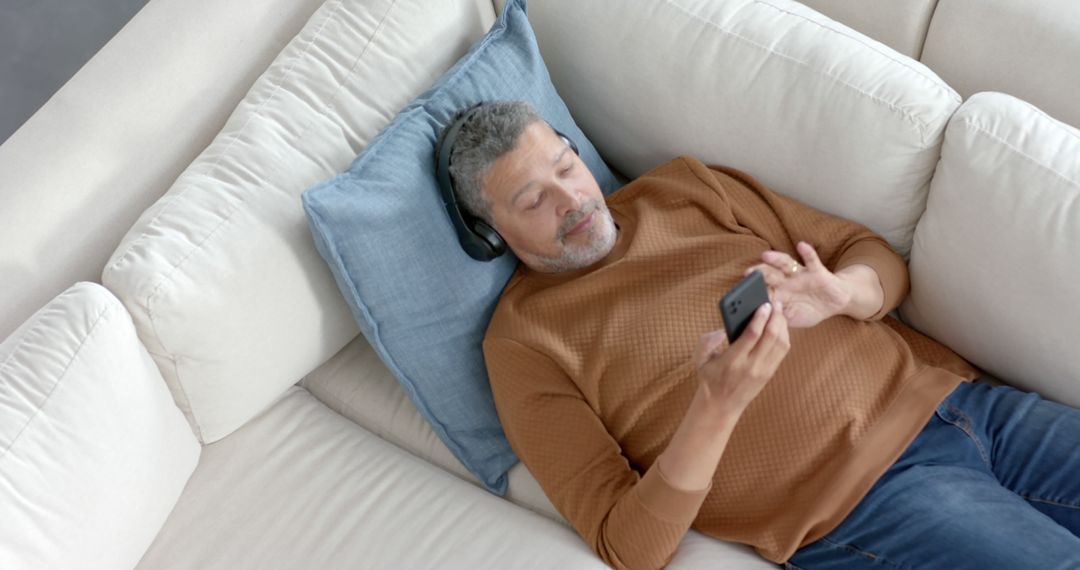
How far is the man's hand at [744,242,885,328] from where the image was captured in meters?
1.60

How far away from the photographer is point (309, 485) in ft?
5.74

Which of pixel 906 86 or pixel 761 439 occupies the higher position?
pixel 906 86

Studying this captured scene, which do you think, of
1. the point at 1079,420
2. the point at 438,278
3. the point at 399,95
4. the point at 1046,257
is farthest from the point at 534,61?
the point at 1079,420

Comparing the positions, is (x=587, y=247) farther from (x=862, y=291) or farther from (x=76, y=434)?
(x=76, y=434)

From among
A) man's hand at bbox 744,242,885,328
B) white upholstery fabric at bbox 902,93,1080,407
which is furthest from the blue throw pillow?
white upholstery fabric at bbox 902,93,1080,407

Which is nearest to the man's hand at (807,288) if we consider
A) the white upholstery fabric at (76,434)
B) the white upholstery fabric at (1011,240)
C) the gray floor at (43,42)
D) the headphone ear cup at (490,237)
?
the white upholstery fabric at (1011,240)

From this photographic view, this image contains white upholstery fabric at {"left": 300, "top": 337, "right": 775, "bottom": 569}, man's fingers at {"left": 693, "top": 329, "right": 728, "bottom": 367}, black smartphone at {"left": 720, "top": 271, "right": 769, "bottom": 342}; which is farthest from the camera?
white upholstery fabric at {"left": 300, "top": 337, "right": 775, "bottom": 569}

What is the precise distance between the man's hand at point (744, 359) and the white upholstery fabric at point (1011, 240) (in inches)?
17.7

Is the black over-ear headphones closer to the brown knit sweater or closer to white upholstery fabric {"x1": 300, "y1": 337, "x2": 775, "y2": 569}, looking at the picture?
the brown knit sweater

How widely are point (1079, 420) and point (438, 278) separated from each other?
998 millimetres

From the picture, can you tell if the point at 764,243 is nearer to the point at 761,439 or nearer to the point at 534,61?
the point at 761,439

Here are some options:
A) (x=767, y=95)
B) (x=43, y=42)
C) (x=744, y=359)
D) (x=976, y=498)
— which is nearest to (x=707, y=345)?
(x=744, y=359)

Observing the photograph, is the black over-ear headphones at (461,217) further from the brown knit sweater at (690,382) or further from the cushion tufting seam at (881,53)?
the cushion tufting seam at (881,53)

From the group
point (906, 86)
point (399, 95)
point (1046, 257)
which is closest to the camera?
point (1046, 257)
